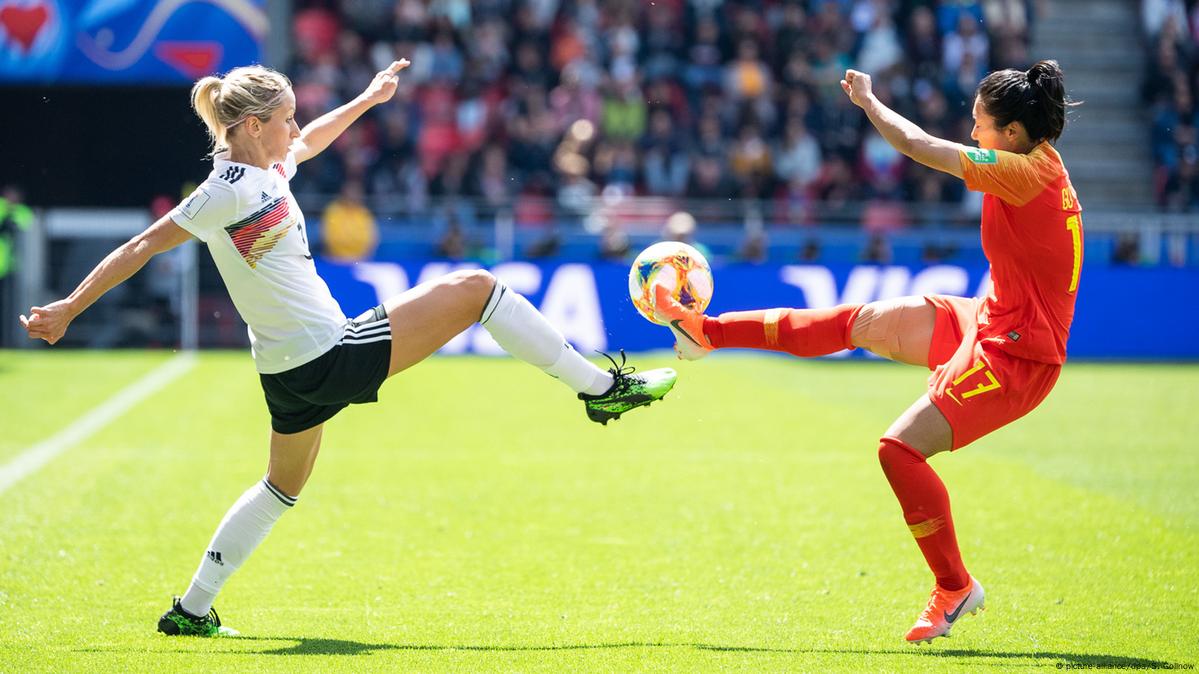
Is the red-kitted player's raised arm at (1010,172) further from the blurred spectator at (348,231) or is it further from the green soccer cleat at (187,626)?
the blurred spectator at (348,231)

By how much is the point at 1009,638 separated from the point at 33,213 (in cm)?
1719

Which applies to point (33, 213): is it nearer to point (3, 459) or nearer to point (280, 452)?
point (3, 459)

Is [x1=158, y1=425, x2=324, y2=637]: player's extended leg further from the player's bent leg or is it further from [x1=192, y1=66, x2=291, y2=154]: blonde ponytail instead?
the player's bent leg

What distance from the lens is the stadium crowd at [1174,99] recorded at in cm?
2188

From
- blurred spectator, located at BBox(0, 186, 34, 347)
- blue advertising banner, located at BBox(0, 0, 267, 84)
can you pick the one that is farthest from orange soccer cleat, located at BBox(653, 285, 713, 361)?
blue advertising banner, located at BBox(0, 0, 267, 84)

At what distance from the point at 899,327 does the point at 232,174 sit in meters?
2.74

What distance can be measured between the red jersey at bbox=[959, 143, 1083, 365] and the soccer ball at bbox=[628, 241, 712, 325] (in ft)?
4.14

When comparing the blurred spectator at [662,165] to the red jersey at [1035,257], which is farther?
the blurred spectator at [662,165]

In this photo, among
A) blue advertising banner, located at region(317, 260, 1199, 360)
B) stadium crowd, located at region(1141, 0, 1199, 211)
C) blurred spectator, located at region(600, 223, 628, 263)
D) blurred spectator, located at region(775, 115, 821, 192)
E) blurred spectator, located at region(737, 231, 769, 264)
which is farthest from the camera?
stadium crowd, located at region(1141, 0, 1199, 211)

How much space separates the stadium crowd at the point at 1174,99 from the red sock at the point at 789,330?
1743 cm

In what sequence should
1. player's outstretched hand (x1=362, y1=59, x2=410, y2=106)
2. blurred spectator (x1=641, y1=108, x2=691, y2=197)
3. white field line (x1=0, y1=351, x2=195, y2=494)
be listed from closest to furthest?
player's outstretched hand (x1=362, y1=59, x2=410, y2=106) < white field line (x1=0, y1=351, x2=195, y2=494) < blurred spectator (x1=641, y1=108, x2=691, y2=197)

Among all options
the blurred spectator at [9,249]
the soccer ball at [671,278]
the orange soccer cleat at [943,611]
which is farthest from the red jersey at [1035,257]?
the blurred spectator at [9,249]

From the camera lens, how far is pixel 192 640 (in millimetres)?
5359

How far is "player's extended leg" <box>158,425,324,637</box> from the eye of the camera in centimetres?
548
